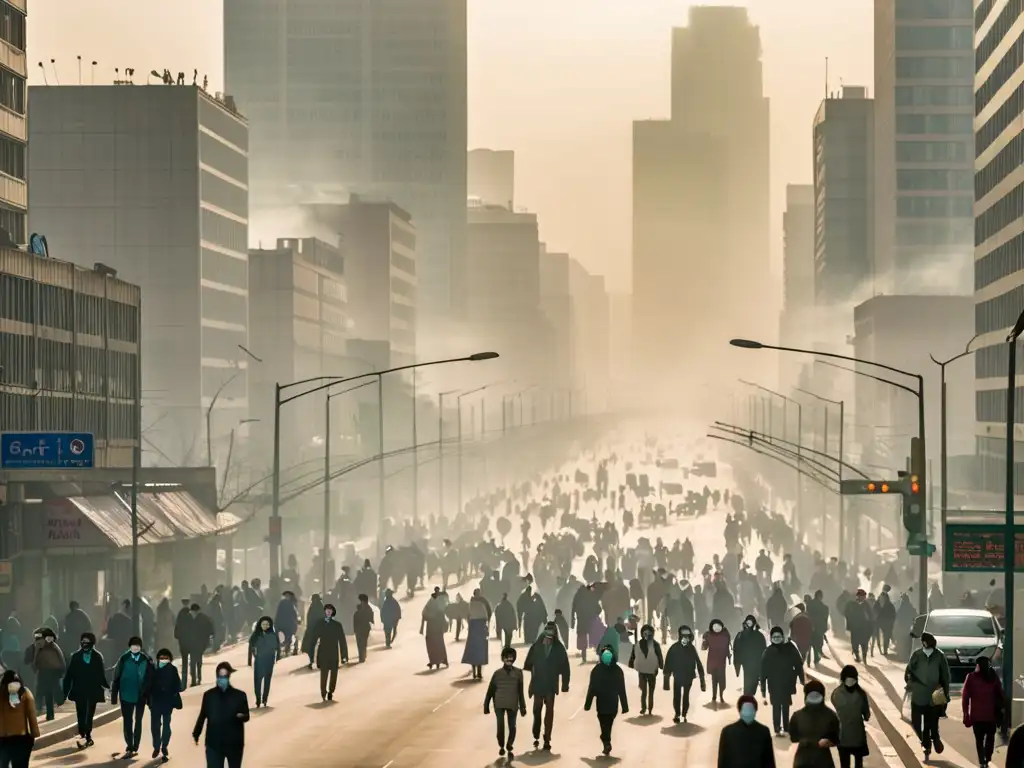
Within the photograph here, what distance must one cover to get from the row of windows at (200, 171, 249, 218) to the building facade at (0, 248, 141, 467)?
245 feet

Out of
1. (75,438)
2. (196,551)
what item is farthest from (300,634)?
(196,551)

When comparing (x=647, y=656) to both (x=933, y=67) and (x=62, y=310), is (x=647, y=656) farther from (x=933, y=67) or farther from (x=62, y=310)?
(x=933, y=67)

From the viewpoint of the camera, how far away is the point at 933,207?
191250 millimetres

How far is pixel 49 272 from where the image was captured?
60.9 metres

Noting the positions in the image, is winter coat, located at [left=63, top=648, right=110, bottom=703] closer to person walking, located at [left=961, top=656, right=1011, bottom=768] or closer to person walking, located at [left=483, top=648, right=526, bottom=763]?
person walking, located at [left=483, top=648, right=526, bottom=763]

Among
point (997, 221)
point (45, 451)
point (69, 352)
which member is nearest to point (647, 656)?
point (45, 451)

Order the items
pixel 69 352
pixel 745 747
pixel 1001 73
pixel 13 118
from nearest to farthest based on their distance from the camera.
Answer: pixel 745 747 < pixel 69 352 < pixel 13 118 < pixel 1001 73

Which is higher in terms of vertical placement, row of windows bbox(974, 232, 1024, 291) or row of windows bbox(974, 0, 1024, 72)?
row of windows bbox(974, 0, 1024, 72)

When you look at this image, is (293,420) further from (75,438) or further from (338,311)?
(75,438)

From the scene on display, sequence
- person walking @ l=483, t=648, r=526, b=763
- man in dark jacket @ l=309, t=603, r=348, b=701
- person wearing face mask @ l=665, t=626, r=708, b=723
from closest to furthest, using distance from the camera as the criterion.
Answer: person walking @ l=483, t=648, r=526, b=763, person wearing face mask @ l=665, t=626, r=708, b=723, man in dark jacket @ l=309, t=603, r=348, b=701

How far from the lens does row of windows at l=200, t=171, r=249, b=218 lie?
146 metres

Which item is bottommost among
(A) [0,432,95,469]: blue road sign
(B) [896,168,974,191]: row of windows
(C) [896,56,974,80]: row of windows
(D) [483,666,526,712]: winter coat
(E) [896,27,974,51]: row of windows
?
(D) [483,666,526,712]: winter coat

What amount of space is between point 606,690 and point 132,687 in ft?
19.0

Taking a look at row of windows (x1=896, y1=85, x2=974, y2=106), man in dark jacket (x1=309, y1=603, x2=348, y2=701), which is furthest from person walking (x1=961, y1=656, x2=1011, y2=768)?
row of windows (x1=896, y1=85, x2=974, y2=106)
